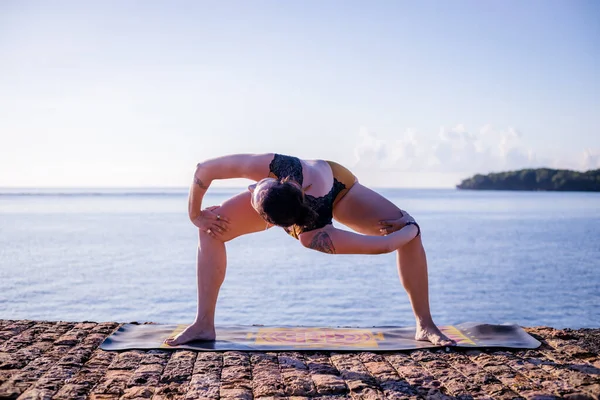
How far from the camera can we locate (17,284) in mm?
10469

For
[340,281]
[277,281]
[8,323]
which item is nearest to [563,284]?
[340,281]

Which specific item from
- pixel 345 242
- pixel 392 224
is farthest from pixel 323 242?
pixel 392 224

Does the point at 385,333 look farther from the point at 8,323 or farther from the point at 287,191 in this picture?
the point at 8,323

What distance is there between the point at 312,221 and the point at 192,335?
1224 mm

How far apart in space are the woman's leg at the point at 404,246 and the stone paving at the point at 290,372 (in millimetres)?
361

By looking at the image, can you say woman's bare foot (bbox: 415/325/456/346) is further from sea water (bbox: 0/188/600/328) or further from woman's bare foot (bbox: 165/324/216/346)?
sea water (bbox: 0/188/600/328)

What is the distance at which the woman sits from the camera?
342 centimetres

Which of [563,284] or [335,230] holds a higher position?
[335,230]

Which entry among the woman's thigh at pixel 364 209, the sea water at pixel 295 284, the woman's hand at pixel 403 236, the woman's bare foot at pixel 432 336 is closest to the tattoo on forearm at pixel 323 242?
the woman's hand at pixel 403 236

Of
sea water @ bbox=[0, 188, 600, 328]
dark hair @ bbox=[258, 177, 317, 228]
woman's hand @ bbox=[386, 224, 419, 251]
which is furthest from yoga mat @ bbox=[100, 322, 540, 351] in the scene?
sea water @ bbox=[0, 188, 600, 328]

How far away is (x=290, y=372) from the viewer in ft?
10.5

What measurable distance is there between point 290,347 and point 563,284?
918cm

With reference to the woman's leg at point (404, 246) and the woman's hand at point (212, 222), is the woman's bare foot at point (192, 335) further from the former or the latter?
the woman's leg at point (404, 246)

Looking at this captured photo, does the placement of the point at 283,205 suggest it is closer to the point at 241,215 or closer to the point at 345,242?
the point at 345,242
